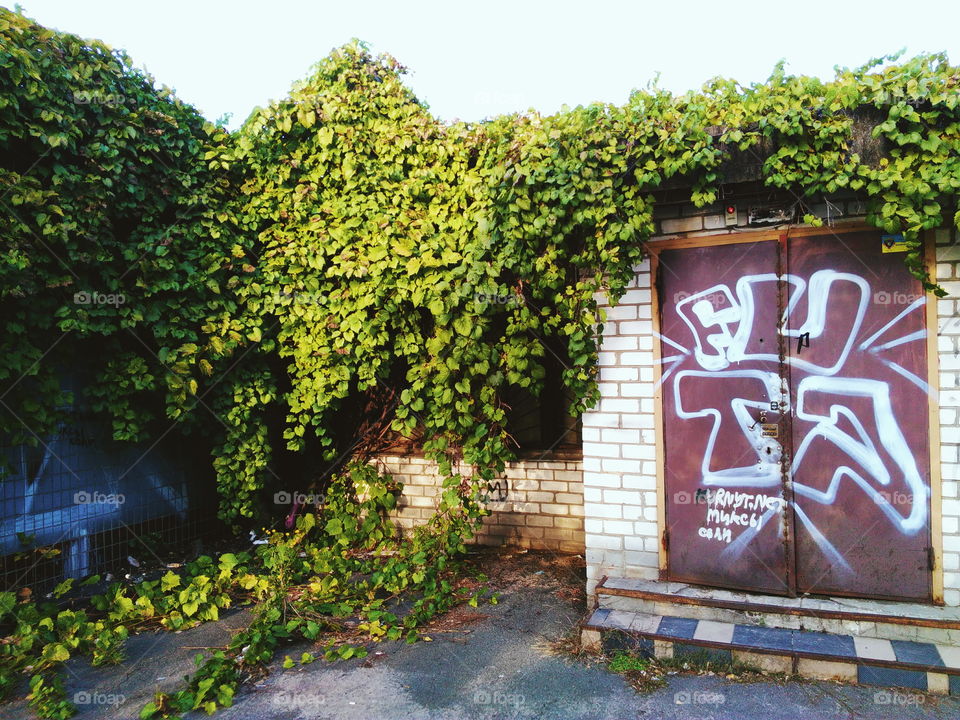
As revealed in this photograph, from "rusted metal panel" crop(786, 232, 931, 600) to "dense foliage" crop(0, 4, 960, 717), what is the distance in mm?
390

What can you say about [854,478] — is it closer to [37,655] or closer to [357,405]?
[357,405]

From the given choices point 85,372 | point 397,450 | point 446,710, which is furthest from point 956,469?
point 85,372

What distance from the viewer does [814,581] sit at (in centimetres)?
407

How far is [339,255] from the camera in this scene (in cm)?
557

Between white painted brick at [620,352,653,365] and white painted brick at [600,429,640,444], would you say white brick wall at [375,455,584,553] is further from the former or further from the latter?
white painted brick at [620,352,653,365]

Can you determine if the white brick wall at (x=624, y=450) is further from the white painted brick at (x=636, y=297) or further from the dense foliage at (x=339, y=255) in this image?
the dense foliage at (x=339, y=255)

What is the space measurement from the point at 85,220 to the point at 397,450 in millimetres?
3483

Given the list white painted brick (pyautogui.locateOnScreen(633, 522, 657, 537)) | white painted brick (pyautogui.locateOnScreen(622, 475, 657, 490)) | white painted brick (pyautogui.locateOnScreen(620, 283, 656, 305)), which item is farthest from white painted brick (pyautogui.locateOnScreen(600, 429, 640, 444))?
white painted brick (pyautogui.locateOnScreen(620, 283, 656, 305))

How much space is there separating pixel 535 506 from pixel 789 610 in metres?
2.53

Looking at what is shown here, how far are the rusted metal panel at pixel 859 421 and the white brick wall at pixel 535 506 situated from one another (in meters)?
2.14

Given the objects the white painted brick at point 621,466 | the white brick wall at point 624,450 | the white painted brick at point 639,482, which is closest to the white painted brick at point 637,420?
the white brick wall at point 624,450

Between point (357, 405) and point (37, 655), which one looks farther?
point (357, 405)

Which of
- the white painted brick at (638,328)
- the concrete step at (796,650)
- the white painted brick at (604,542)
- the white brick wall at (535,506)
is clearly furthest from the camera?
the white brick wall at (535,506)

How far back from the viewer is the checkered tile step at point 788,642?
11.3 feet
